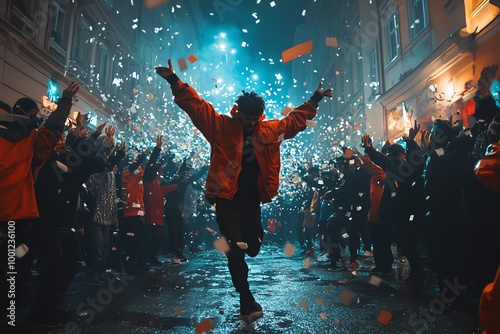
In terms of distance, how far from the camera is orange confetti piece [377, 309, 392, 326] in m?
3.39

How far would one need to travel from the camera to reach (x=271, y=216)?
18094 mm

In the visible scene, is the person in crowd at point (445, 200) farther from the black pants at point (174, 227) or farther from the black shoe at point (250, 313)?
the black pants at point (174, 227)

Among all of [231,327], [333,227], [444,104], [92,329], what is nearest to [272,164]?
[231,327]

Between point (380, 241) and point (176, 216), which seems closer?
point (380, 241)

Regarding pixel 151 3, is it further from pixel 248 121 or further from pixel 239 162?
pixel 239 162

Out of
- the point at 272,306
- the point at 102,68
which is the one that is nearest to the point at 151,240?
the point at 272,306

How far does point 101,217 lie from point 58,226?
216cm

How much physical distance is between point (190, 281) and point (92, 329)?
274cm

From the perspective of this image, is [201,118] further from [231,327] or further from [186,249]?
[186,249]

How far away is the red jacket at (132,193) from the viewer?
6.70 metres

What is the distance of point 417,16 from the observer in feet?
50.4

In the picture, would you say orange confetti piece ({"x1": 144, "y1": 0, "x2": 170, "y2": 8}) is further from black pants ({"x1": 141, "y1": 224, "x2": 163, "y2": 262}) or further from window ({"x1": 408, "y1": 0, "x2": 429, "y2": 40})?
black pants ({"x1": 141, "y1": 224, "x2": 163, "y2": 262})

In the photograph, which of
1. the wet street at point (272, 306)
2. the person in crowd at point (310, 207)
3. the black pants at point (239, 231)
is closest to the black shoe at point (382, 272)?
the wet street at point (272, 306)

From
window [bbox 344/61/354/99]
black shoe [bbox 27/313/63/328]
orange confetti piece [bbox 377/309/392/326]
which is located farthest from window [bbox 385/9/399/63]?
black shoe [bbox 27/313/63/328]
